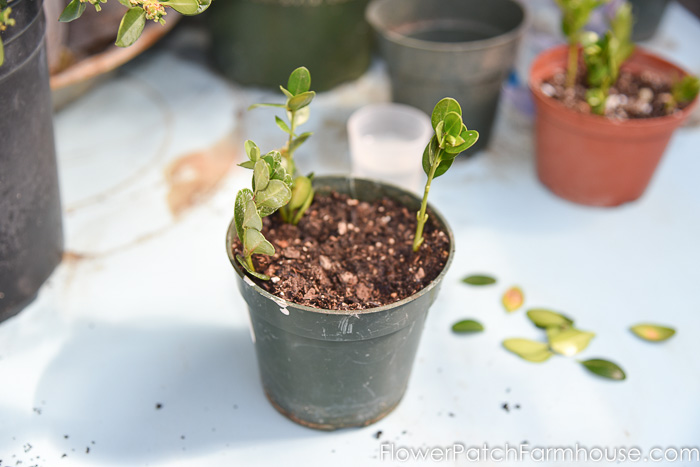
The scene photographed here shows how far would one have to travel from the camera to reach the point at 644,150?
4.55ft

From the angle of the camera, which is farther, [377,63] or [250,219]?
[377,63]

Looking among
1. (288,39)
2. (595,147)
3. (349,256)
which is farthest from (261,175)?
(288,39)

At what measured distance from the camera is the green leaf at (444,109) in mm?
811

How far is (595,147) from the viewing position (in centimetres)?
139

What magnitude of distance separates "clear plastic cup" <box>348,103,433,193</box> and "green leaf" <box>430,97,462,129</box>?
21.4 inches

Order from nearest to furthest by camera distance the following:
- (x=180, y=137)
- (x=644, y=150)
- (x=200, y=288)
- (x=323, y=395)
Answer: (x=323, y=395), (x=200, y=288), (x=644, y=150), (x=180, y=137)

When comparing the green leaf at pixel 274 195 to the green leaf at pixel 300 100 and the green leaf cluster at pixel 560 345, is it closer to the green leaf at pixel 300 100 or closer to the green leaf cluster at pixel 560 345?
the green leaf at pixel 300 100

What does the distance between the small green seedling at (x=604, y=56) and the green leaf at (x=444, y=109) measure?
0.68m

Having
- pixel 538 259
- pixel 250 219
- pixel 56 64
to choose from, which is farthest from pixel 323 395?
pixel 56 64

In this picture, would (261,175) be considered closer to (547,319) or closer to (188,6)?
(188,6)

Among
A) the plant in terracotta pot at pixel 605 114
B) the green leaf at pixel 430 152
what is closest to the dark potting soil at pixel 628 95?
the plant in terracotta pot at pixel 605 114

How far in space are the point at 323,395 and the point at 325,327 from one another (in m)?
0.16

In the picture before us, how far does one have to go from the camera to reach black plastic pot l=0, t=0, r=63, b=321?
0.97 metres

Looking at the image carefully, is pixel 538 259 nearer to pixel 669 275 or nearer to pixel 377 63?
pixel 669 275
